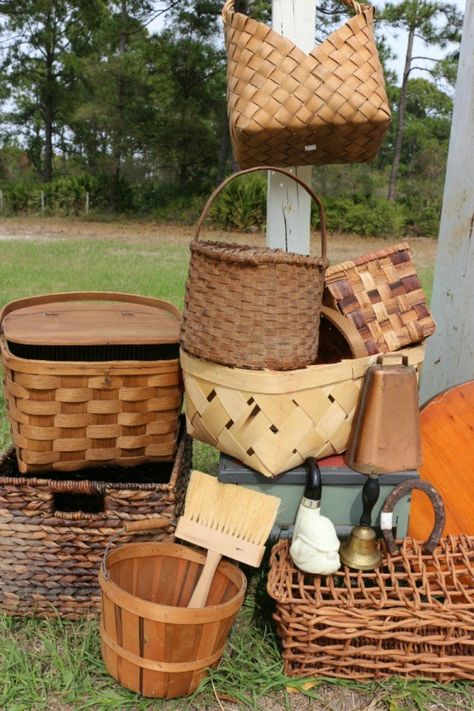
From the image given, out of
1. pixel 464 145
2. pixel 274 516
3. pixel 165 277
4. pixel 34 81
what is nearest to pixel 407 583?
pixel 274 516

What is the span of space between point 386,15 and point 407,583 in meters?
18.9

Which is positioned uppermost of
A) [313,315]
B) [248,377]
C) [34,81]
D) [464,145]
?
[34,81]

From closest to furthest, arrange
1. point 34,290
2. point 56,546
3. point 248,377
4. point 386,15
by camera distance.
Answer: point 248,377 → point 56,546 → point 34,290 → point 386,15

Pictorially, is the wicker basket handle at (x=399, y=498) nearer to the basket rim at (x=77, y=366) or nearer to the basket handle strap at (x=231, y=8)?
the basket rim at (x=77, y=366)

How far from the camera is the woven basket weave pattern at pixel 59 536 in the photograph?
194cm

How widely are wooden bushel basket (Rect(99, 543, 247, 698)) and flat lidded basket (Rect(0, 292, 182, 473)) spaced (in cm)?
33

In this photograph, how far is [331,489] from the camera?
1908 millimetres

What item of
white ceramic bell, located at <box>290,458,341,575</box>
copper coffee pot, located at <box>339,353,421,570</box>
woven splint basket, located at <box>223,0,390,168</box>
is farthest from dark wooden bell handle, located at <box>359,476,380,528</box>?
woven splint basket, located at <box>223,0,390,168</box>

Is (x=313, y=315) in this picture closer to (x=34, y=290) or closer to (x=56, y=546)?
(x=56, y=546)

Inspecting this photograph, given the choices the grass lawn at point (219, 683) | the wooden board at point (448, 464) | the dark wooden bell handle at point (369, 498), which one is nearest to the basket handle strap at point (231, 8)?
the wooden board at point (448, 464)

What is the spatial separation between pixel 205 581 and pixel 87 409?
59cm

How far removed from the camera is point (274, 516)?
1827mm

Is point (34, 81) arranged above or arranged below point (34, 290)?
above

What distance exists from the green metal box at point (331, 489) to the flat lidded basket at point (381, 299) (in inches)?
14.2
